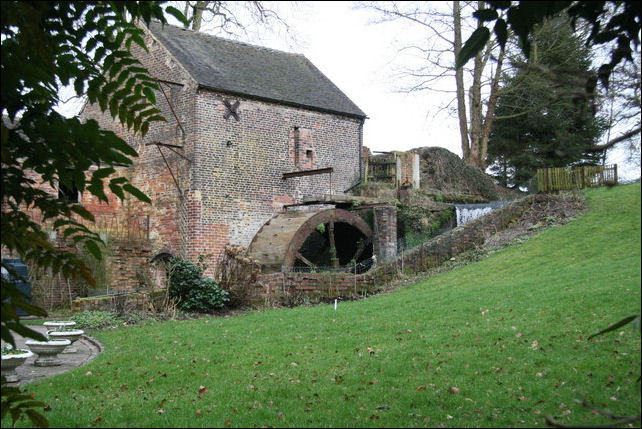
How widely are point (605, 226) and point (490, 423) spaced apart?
15513 mm

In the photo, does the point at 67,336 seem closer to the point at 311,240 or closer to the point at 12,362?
the point at 12,362

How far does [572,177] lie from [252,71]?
1205 centimetres

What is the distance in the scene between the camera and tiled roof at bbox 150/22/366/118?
2353 centimetres

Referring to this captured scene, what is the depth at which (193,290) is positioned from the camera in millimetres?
17156

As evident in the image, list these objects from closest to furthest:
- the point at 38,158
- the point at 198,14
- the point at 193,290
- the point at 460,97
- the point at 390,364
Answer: the point at 38,158
the point at 390,364
the point at 193,290
the point at 198,14
the point at 460,97

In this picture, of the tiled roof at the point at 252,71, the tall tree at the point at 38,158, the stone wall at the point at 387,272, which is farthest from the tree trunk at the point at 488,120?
the tall tree at the point at 38,158

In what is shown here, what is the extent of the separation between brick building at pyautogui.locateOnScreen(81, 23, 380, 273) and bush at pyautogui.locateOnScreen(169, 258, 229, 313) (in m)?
4.59

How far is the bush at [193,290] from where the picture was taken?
17.0 meters

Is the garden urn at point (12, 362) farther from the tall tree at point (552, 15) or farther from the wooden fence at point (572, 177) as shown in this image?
the wooden fence at point (572, 177)

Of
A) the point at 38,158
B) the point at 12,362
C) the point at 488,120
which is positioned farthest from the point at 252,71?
the point at 38,158

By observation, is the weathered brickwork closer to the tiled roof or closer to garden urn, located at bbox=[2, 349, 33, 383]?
the tiled roof

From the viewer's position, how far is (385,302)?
15.6m

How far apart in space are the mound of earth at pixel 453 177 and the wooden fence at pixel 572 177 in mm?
4184

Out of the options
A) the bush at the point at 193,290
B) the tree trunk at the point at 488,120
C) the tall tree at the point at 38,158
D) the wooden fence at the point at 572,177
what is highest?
the tree trunk at the point at 488,120
